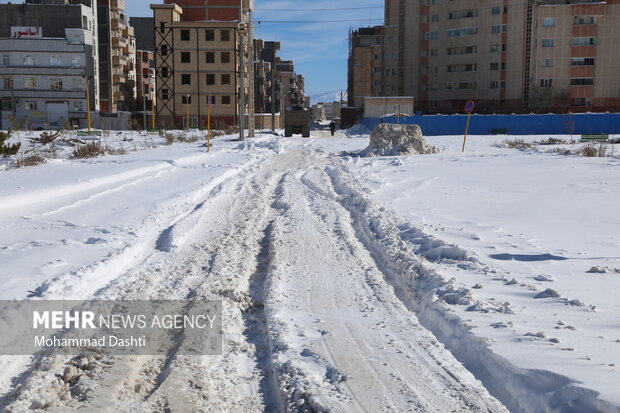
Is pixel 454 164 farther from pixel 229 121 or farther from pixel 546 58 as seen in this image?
pixel 546 58

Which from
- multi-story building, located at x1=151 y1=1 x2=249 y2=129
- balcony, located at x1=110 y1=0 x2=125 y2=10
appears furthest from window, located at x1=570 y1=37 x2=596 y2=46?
balcony, located at x1=110 y1=0 x2=125 y2=10

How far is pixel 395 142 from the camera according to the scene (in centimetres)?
2805

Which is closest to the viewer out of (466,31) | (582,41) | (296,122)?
(296,122)

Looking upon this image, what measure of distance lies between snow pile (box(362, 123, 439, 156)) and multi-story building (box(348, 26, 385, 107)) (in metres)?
89.6

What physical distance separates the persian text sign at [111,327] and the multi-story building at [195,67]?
240 ft

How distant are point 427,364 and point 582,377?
1068 mm

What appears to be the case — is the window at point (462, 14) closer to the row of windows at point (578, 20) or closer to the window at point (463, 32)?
the window at point (463, 32)

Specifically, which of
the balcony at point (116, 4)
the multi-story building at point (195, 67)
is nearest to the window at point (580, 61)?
the multi-story building at point (195, 67)

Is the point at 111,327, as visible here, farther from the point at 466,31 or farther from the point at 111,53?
the point at 111,53

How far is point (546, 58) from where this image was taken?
80.1 m

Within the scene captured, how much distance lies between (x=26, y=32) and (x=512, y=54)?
62.7m

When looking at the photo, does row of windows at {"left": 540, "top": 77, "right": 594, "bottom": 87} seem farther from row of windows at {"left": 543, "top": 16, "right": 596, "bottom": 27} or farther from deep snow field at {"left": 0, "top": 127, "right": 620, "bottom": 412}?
deep snow field at {"left": 0, "top": 127, "right": 620, "bottom": 412}

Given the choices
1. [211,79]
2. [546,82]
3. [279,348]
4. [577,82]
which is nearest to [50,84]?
[211,79]

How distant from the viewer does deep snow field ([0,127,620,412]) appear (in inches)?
163
